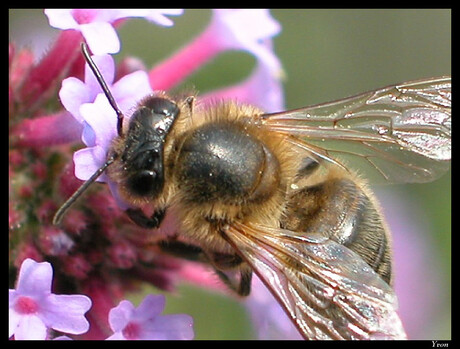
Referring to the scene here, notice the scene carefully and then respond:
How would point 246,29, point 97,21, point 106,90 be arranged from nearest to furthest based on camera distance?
point 106,90
point 97,21
point 246,29

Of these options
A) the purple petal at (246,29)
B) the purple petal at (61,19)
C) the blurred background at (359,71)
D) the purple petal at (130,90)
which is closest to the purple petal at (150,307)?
the purple petal at (130,90)

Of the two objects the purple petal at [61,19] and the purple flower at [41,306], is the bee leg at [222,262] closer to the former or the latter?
the purple flower at [41,306]

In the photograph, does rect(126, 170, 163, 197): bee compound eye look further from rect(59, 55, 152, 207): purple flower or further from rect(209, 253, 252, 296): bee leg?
rect(209, 253, 252, 296): bee leg

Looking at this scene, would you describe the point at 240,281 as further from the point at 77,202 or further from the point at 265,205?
the point at 77,202

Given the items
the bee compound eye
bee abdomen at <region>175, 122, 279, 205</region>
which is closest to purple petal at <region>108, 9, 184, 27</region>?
bee abdomen at <region>175, 122, 279, 205</region>

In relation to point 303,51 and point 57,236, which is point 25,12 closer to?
point 303,51

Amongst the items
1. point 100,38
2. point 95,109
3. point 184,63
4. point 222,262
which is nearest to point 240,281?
point 222,262
